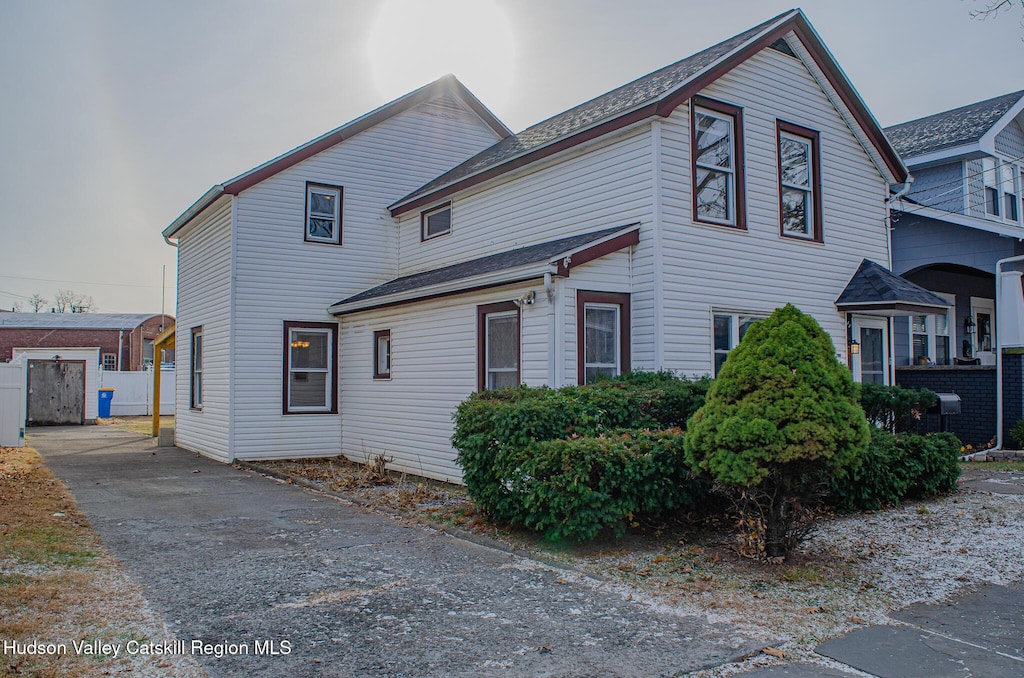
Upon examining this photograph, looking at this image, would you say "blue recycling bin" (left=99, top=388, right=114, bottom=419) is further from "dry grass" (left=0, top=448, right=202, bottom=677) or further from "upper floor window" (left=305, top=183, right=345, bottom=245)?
"dry grass" (left=0, top=448, right=202, bottom=677)

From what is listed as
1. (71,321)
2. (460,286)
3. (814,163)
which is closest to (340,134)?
(460,286)

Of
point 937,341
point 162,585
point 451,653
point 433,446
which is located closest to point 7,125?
point 433,446

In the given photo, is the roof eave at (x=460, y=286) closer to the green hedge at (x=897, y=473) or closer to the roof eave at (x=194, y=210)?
the roof eave at (x=194, y=210)

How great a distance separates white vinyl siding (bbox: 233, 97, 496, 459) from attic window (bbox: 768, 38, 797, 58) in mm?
7787

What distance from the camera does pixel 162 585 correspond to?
6.06 meters

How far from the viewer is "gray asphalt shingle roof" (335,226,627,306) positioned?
34.5ft

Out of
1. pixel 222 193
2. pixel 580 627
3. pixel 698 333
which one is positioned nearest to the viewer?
pixel 580 627

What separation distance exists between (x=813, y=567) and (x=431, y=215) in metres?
10.8

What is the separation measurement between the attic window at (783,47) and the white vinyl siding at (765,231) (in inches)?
4.2

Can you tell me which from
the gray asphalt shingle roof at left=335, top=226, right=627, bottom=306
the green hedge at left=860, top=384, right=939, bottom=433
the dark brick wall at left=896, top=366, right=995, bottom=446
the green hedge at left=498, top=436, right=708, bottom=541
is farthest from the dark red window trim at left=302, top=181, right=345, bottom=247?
the dark brick wall at left=896, top=366, right=995, bottom=446

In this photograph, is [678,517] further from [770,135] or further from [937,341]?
[937,341]

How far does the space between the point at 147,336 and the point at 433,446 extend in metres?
45.7

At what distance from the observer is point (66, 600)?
5.55m

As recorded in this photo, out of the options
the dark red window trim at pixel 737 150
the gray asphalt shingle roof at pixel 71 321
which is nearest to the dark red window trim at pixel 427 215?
the dark red window trim at pixel 737 150
